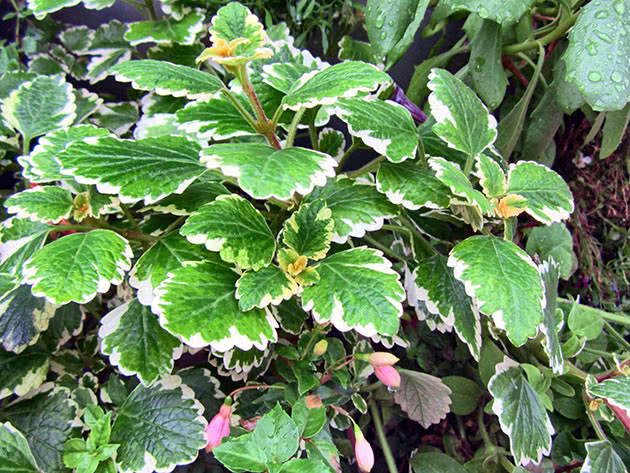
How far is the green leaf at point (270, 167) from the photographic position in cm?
44

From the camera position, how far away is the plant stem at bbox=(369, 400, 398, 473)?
0.77 meters

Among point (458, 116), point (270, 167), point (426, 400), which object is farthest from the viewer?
point (426, 400)

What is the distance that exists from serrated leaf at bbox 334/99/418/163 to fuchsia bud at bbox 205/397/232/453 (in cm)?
38

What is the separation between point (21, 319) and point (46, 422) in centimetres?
16

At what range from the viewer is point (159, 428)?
0.62 meters

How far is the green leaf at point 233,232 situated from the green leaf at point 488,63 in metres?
0.53

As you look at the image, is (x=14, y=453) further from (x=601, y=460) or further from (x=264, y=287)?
(x=601, y=460)

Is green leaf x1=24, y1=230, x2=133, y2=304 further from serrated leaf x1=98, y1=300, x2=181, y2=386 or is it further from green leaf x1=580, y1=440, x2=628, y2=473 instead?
green leaf x1=580, y1=440, x2=628, y2=473

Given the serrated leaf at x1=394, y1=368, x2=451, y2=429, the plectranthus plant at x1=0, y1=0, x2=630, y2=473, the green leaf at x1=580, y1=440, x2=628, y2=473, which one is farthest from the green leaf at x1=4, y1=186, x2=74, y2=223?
the green leaf at x1=580, y1=440, x2=628, y2=473

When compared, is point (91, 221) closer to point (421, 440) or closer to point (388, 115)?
point (388, 115)

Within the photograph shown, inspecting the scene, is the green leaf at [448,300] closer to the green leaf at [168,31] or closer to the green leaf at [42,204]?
the green leaf at [42,204]

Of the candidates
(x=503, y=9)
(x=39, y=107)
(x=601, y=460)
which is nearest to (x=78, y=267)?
(x=39, y=107)

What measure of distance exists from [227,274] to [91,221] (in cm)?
23

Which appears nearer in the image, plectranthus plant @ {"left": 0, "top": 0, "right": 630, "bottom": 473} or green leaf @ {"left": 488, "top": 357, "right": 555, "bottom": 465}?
plectranthus plant @ {"left": 0, "top": 0, "right": 630, "bottom": 473}
